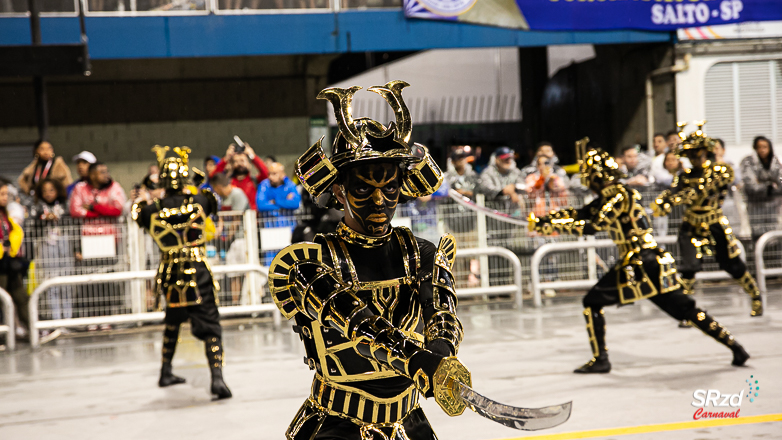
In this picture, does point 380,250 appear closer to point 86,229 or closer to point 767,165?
point 86,229

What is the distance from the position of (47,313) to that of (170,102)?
21.4ft

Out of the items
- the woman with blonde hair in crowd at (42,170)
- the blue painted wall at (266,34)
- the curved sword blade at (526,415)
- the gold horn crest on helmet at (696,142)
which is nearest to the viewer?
the curved sword blade at (526,415)

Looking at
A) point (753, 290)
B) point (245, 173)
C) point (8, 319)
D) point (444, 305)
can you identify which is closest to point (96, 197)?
point (8, 319)

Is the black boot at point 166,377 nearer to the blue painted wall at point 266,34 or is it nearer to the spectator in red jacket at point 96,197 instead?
the spectator in red jacket at point 96,197

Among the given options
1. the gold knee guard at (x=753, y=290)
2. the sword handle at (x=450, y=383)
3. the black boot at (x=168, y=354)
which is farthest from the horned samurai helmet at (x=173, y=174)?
the gold knee guard at (x=753, y=290)

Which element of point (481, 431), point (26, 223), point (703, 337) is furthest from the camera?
point (26, 223)

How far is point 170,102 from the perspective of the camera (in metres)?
14.8

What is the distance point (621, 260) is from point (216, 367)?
3.41 m

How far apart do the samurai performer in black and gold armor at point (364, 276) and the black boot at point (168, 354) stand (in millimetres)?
4176

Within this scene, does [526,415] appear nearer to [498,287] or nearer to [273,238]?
[273,238]

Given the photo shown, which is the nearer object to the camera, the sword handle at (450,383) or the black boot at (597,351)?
the sword handle at (450,383)

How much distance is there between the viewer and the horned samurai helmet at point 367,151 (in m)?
2.31

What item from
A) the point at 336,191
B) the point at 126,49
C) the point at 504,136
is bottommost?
the point at 336,191

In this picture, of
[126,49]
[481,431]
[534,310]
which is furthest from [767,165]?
[126,49]
